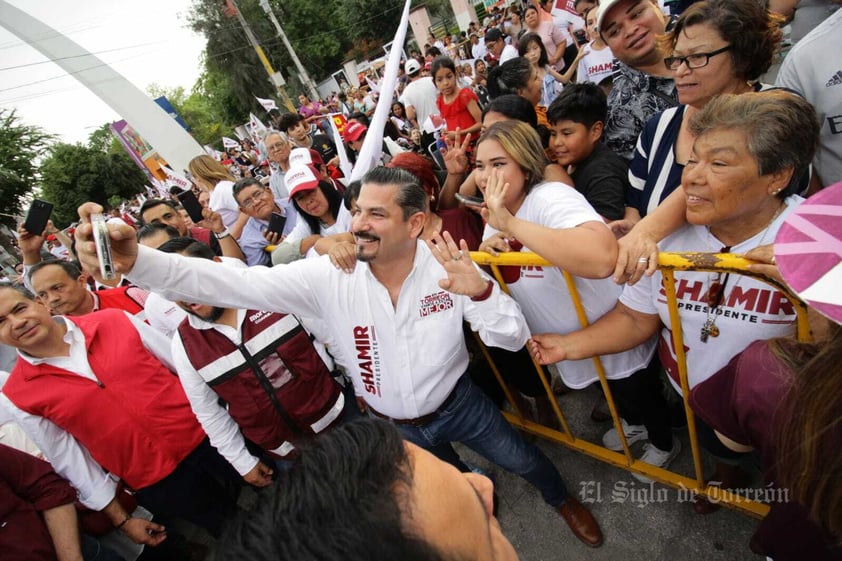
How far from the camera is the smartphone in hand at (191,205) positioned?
3952 mm

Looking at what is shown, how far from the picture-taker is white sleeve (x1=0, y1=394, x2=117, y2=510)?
2367 millimetres

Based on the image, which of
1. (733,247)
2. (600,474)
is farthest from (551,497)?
(733,247)

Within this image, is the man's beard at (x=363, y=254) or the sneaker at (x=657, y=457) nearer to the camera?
the man's beard at (x=363, y=254)

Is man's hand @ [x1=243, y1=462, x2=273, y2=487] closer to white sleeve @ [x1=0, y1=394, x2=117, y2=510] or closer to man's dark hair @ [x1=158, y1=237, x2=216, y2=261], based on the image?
white sleeve @ [x1=0, y1=394, x2=117, y2=510]

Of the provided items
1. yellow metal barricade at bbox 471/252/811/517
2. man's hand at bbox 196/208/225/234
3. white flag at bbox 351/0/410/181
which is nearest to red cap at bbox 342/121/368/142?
man's hand at bbox 196/208/225/234

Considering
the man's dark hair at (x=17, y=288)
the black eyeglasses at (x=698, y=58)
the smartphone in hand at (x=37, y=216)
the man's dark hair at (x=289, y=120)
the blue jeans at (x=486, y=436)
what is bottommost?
the blue jeans at (x=486, y=436)

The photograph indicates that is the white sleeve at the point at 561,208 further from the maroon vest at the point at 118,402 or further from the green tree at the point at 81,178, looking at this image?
the green tree at the point at 81,178

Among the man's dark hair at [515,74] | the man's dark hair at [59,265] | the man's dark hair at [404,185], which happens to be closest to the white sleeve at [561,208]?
the man's dark hair at [404,185]

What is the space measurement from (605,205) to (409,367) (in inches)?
54.8

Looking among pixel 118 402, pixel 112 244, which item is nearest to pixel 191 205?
pixel 118 402

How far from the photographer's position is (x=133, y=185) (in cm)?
4003

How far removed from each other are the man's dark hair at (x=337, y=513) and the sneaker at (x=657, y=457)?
201cm

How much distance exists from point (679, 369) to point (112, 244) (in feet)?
8.06

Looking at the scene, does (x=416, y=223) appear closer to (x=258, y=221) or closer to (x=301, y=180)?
(x=301, y=180)
